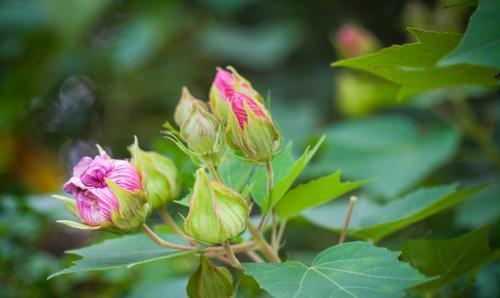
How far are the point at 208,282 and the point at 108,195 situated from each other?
0.18 metres

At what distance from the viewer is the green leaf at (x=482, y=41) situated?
677mm

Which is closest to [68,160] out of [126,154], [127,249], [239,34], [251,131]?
[126,154]

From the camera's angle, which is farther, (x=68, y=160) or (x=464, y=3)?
(x=68, y=160)

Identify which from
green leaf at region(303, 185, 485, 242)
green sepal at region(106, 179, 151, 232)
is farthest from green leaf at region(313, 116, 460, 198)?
green sepal at region(106, 179, 151, 232)

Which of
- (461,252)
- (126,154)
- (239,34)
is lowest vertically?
(126,154)

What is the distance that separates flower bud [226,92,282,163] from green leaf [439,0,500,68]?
243 mm

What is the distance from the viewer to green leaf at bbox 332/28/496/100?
0.80 metres

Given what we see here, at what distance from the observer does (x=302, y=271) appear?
2.58ft

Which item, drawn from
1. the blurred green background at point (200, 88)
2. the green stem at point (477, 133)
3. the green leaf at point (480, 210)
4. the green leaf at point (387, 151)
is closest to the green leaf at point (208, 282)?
the blurred green background at point (200, 88)

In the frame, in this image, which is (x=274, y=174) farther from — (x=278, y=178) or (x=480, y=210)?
(x=480, y=210)

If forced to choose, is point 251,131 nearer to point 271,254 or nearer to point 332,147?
point 271,254

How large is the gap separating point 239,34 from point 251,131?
7.51 feet

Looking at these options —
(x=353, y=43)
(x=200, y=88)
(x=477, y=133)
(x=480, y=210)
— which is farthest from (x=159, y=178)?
(x=200, y=88)

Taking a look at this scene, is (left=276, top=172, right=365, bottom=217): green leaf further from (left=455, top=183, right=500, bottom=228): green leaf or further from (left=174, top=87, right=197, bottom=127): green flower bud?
(left=455, top=183, right=500, bottom=228): green leaf
